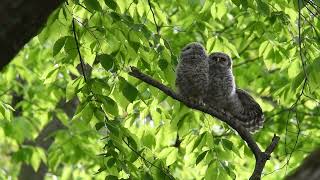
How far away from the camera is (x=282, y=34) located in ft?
19.5

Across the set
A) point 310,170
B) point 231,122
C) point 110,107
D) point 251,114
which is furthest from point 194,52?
point 310,170

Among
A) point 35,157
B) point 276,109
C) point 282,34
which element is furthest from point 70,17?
point 276,109

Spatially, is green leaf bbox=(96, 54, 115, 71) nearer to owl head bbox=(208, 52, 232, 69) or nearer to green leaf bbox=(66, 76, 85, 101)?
green leaf bbox=(66, 76, 85, 101)

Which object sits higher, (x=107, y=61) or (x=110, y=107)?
(x=107, y=61)

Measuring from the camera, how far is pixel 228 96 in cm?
439

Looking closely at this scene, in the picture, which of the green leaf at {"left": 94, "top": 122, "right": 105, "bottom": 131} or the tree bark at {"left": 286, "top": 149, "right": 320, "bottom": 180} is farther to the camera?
the green leaf at {"left": 94, "top": 122, "right": 105, "bottom": 131}

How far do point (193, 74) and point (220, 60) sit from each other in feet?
1.23

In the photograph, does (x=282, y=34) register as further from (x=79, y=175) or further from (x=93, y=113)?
(x=79, y=175)

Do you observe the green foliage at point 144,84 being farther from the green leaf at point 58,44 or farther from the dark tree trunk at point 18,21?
the dark tree trunk at point 18,21

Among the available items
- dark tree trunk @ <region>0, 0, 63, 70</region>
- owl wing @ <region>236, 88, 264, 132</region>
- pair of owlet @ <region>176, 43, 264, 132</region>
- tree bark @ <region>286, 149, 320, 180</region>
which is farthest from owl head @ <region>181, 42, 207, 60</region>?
tree bark @ <region>286, 149, 320, 180</region>

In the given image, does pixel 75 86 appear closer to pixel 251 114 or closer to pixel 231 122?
pixel 231 122

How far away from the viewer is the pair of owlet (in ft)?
14.0

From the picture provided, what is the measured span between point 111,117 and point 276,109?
4.69 m

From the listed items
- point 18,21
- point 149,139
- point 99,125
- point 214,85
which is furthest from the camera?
point 149,139
